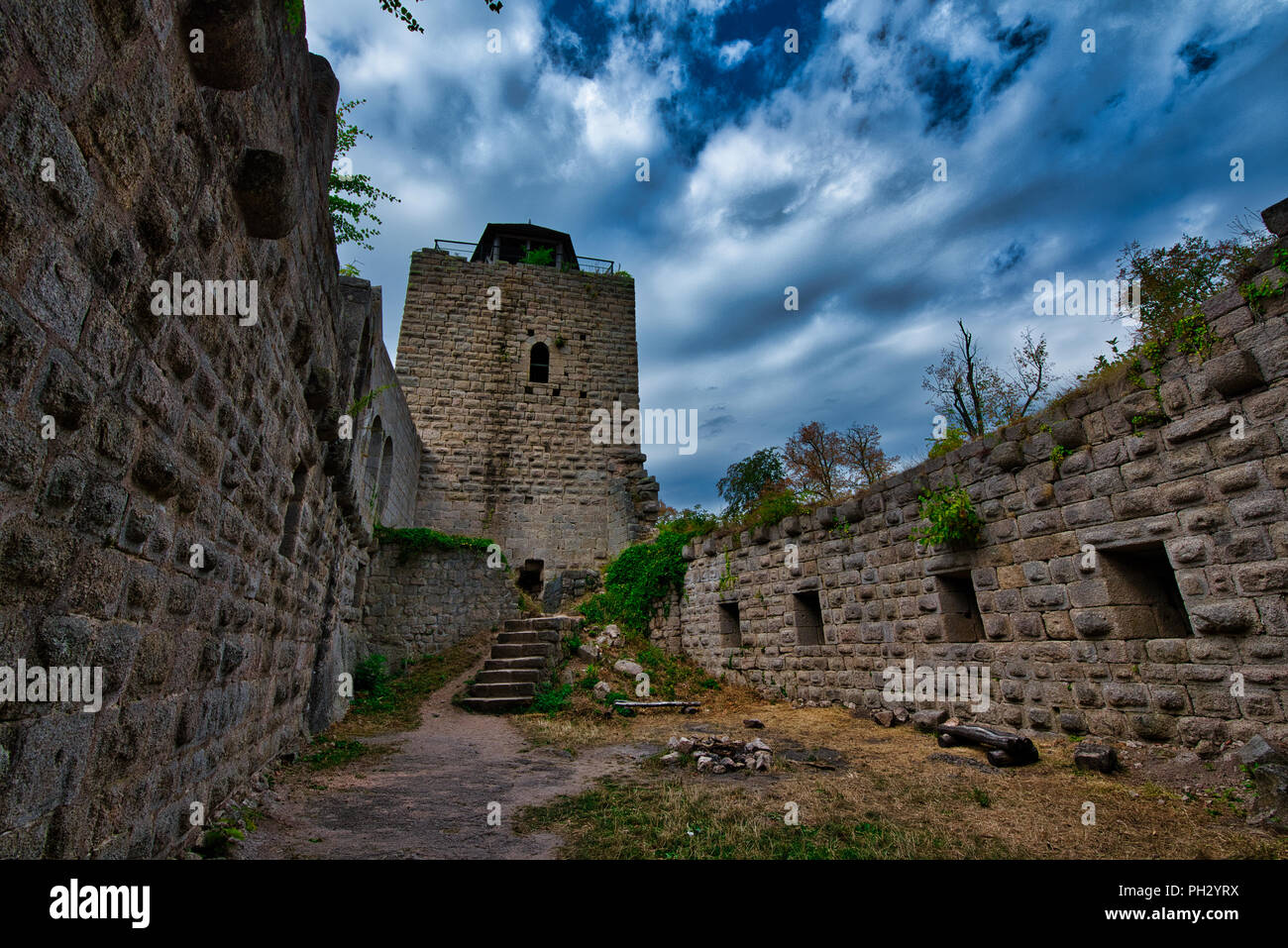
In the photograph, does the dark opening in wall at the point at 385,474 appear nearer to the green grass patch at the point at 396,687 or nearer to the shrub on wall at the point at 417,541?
the shrub on wall at the point at 417,541

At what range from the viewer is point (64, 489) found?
66.5 inches

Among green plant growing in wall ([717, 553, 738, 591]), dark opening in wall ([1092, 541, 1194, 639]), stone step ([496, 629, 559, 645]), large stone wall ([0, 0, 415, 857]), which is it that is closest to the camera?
large stone wall ([0, 0, 415, 857])

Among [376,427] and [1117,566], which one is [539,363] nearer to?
[376,427]

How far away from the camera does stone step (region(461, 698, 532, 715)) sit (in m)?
9.12

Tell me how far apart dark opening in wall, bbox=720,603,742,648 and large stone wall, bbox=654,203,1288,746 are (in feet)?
8.23

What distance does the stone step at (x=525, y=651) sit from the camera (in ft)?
34.2

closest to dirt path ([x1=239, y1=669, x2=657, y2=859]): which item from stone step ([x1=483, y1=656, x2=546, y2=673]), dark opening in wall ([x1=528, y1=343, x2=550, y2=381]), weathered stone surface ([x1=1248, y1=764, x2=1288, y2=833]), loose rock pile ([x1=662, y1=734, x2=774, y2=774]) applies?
loose rock pile ([x1=662, y1=734, x2=774, y2=774])

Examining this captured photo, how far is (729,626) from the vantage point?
10.9m

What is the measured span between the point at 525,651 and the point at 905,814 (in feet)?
24.8

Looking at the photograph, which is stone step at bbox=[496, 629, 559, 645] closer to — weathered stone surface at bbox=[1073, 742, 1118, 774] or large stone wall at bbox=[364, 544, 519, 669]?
large stone wall at bbox=[364, 544, 519, 669]

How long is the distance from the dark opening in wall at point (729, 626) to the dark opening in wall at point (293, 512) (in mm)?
7625

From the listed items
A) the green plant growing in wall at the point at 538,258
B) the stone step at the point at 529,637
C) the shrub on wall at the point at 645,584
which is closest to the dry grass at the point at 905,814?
the stone step at the point at 529,637

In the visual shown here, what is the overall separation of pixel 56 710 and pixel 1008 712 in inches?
272
